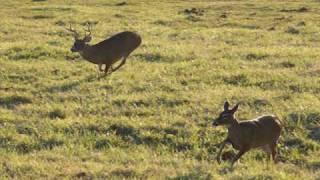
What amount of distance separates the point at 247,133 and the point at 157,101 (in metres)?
3.57

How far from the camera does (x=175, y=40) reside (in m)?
19.7

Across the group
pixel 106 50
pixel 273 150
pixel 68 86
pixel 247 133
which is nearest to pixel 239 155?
pixel 247 133

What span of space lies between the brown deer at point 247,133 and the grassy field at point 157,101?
0.78ft

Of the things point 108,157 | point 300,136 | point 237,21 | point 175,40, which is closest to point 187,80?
point 300,136

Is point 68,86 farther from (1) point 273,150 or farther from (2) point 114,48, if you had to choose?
(1) point 273,150

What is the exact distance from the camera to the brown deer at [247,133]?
8.61m

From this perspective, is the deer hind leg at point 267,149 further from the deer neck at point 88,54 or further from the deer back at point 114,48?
the deer neck at point 88,54

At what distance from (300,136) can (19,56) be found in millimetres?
8248

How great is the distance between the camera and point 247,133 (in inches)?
340

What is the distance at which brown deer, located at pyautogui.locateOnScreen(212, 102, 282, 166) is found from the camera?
8.61 metres

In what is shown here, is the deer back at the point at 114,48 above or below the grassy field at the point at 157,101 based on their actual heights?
above

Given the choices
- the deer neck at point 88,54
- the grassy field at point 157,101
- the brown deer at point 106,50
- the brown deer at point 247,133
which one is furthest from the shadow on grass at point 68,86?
the brown deer at point 247,133

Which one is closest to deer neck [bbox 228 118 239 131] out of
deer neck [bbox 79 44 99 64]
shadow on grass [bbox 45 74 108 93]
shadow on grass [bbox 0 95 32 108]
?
shadow on grass [bbox 0 95 32 108]

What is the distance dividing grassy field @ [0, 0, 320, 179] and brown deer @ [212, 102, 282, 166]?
0.78 feet
